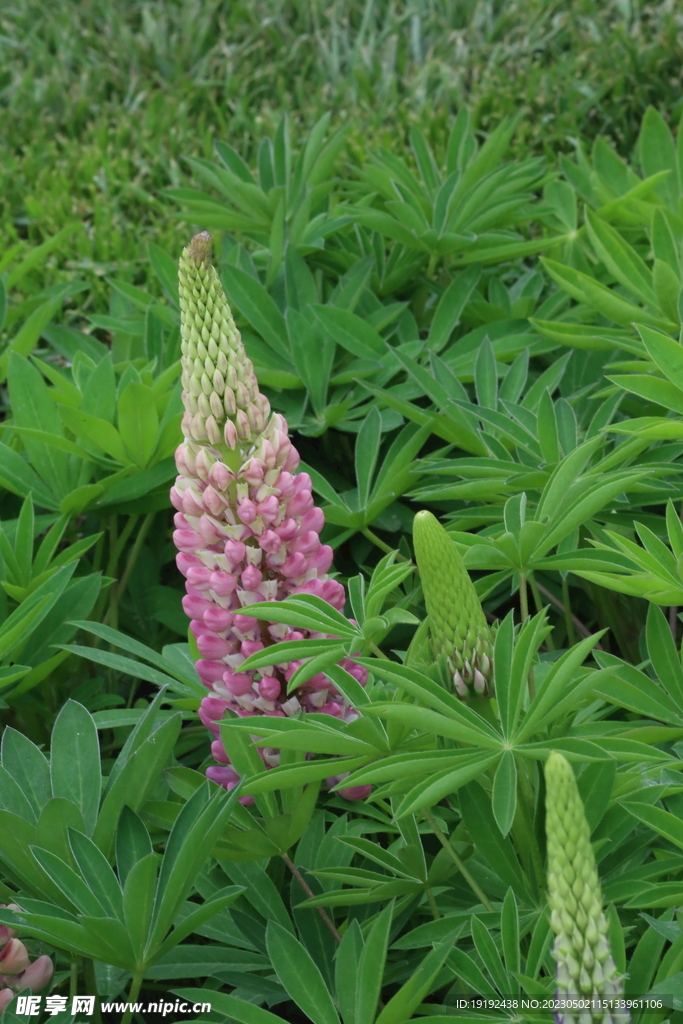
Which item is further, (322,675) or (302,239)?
(302,239)

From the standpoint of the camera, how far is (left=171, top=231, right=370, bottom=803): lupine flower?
955 mm

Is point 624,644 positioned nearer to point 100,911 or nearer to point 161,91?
point 100,911

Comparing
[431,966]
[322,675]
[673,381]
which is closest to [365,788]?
[322,675]

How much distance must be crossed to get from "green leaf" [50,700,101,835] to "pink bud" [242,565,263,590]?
0.70 feet

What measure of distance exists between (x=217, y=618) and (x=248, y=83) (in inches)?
120

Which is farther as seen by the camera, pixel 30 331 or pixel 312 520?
pixel 30 331

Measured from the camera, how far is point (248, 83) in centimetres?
356

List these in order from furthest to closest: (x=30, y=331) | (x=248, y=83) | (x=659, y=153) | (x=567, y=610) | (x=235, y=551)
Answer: (x=248, y=83), (x=659, y=153), (x=30, y=331), (x=567, y=610), (x=235, y=551)

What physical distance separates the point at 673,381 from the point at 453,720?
20.3 inches

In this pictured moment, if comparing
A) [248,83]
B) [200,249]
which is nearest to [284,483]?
[200,249]

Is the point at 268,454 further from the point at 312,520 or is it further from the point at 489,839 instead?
the point at 489,839

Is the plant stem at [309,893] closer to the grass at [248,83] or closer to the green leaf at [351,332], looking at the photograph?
the green leaf at [351,332]

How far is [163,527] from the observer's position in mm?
1576

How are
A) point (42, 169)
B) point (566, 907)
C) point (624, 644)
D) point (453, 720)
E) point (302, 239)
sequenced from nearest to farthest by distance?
point (566, 907) < point (453, 720) < point (624, 644) < point (302, 239) < point (42, 169)
